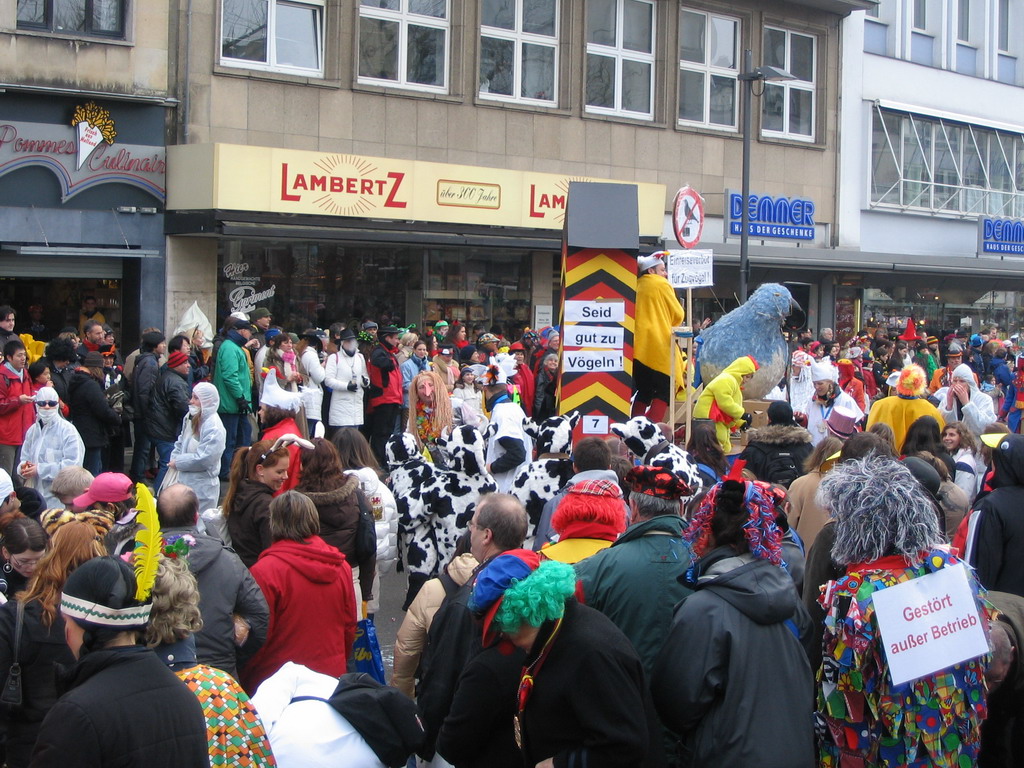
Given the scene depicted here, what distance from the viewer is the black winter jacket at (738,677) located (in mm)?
3648

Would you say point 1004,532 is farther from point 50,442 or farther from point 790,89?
point 790,89

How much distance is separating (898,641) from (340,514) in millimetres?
3078

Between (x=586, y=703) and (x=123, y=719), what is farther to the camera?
(x=586, y=703)

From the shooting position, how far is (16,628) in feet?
13.5

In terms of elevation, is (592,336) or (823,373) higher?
(592,336)

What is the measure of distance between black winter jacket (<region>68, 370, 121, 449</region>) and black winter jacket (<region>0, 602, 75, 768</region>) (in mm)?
7173

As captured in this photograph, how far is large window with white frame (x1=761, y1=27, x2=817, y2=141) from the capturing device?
955 inches

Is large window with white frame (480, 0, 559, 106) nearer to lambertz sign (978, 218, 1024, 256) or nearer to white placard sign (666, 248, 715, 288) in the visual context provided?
white placard sign (666, 248, 715, 288)

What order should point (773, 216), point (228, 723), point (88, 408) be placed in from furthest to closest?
1. point (773, 216)
2. point (88, 408)
3. point (228, 723)

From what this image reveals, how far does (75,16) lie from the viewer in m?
16.2

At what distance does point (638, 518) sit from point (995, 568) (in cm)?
196

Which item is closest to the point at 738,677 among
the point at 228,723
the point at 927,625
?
the point at 927,625

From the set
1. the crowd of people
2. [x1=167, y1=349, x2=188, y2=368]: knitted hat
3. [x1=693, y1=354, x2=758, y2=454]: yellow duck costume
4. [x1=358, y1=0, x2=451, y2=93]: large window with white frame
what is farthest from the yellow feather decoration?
[x1=358, y1=0, x2=451, y2=93]: large window with white frame

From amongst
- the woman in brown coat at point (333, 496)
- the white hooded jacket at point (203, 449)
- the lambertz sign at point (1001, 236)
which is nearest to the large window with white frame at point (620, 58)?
the lambertz sign at point (1001, 236)
